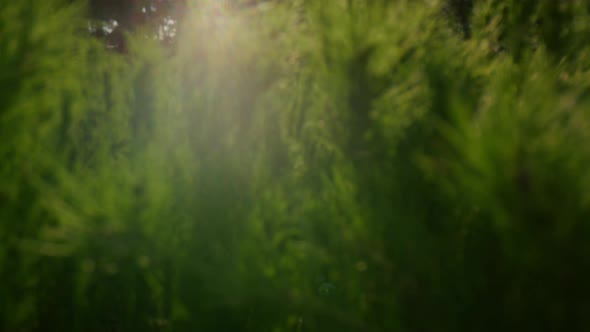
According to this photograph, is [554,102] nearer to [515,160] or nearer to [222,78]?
[515,160]

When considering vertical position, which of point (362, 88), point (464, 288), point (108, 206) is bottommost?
point (464, 288)

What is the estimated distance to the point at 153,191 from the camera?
→ 0.72 metres

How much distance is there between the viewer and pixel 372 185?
68cm

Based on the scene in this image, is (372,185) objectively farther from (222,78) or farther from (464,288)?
(222,78)

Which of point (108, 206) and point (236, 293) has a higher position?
point (108, 206)

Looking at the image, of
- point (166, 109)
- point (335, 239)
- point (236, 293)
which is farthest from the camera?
point (166, 109)

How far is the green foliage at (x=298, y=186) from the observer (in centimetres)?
51

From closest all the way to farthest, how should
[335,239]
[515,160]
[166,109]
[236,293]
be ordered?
[515,160], [236,293], [335,239], [166,109]

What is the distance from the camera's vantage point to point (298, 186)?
86 centimetres

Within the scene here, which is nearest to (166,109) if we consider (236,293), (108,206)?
(108,206)

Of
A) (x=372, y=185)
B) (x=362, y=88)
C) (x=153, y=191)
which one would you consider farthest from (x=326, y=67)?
(x=153, y=191)

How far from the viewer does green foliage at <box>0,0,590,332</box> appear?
509mm

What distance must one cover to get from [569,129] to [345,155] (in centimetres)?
28

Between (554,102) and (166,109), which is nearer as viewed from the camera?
(554,102)
